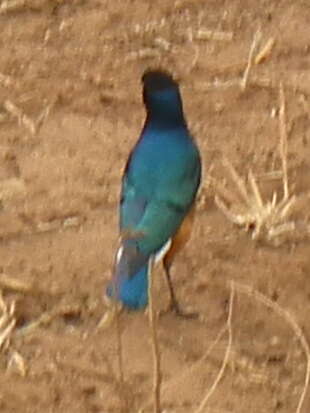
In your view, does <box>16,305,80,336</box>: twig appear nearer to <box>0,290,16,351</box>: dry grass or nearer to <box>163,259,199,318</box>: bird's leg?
<box>0,290,16,351</box>: dry grass

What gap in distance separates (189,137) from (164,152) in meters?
0.11

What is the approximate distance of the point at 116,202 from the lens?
Result: 6.13m

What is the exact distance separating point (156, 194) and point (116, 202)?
80 centimetres

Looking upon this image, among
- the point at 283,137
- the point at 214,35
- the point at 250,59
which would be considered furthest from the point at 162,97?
the point at 214,35

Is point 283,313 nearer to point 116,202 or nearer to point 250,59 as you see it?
point 116,202

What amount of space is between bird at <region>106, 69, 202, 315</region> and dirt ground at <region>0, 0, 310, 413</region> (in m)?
0.23

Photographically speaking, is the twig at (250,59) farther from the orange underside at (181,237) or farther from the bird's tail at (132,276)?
the bird's tail at (132,276)

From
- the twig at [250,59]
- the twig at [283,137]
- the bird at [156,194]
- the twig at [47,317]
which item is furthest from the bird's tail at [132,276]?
the twig at [250,59]

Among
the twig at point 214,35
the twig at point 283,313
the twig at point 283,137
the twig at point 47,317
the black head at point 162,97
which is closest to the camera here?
the twig at point 283,313

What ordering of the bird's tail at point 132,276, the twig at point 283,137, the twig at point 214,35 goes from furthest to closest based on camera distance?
the twig at point 214,35, the twig at point 283,137, the bird's tail at point 132,276

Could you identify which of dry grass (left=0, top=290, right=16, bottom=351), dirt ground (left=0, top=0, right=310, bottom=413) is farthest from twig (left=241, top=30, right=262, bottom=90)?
dry grass (left=0, top=290, right=16, bottom=351)

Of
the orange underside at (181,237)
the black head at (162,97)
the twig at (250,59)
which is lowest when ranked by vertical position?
the orange underside at (181,237)

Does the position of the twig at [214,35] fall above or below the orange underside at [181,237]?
above

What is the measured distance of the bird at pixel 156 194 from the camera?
518 cm
